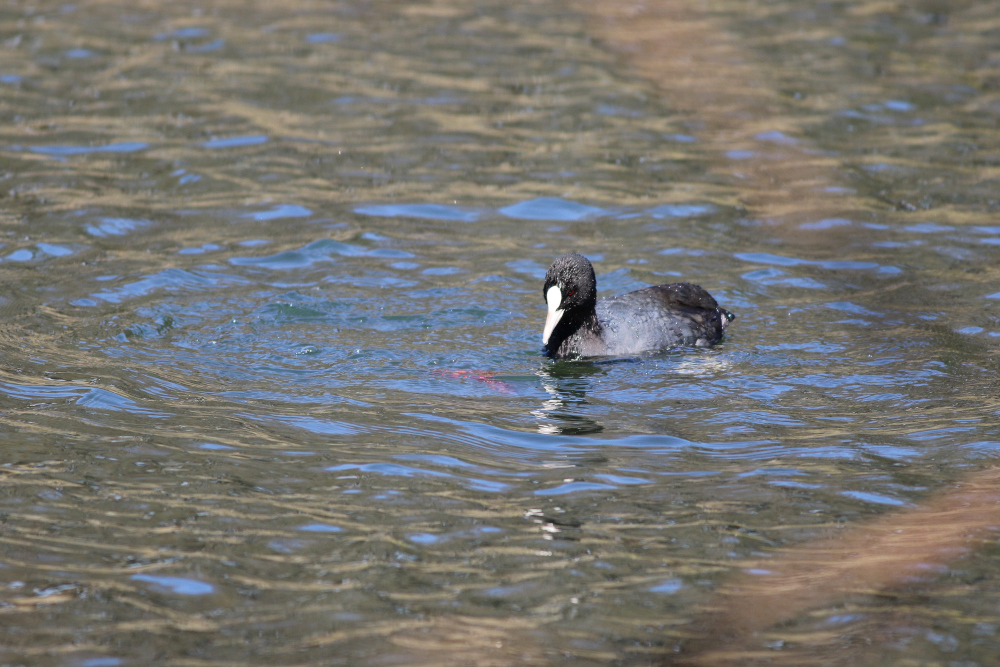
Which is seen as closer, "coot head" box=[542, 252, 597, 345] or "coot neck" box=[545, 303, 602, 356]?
"coot head" box=[542, 252, 597, 345]

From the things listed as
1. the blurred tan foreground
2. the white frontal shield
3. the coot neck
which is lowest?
the blurred tan foreground

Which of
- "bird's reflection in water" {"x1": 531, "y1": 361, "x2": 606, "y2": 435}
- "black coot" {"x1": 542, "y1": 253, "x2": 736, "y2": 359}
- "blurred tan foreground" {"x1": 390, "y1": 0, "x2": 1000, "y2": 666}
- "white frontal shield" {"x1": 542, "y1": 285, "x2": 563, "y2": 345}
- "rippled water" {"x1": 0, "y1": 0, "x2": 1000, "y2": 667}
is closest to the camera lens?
"blurred tan foreground" {"x1": 390, "y1": 0, "x2": 1000, "y2": 666}

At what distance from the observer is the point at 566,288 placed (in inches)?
318

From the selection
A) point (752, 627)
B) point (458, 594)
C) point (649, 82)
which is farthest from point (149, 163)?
point (752, 627)

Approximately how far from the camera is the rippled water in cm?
479

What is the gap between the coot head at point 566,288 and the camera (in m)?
8.02

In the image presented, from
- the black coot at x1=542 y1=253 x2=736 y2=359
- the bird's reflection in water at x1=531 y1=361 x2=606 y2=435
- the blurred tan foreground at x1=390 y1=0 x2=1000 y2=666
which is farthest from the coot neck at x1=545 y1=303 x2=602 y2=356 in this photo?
the blurred tan foreground at x1=390 y1=0 x2=1000 y2=666

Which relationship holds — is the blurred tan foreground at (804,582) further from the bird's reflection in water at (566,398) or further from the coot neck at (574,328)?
the coot neck at (574,328)

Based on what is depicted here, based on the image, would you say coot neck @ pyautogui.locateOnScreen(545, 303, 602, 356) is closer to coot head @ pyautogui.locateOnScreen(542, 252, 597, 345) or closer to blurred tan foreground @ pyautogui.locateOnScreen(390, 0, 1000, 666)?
coot head @ pyautogui.locateOnScreen(542, 252, 597, 345)

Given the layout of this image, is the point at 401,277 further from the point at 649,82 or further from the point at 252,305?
the point at 649,82

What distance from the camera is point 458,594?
4.83 metres

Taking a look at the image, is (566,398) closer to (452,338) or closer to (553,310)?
(553,310)

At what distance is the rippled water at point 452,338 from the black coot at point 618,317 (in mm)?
218

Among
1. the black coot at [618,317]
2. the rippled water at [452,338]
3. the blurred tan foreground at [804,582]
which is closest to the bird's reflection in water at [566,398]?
the rippled water at [452,338]
